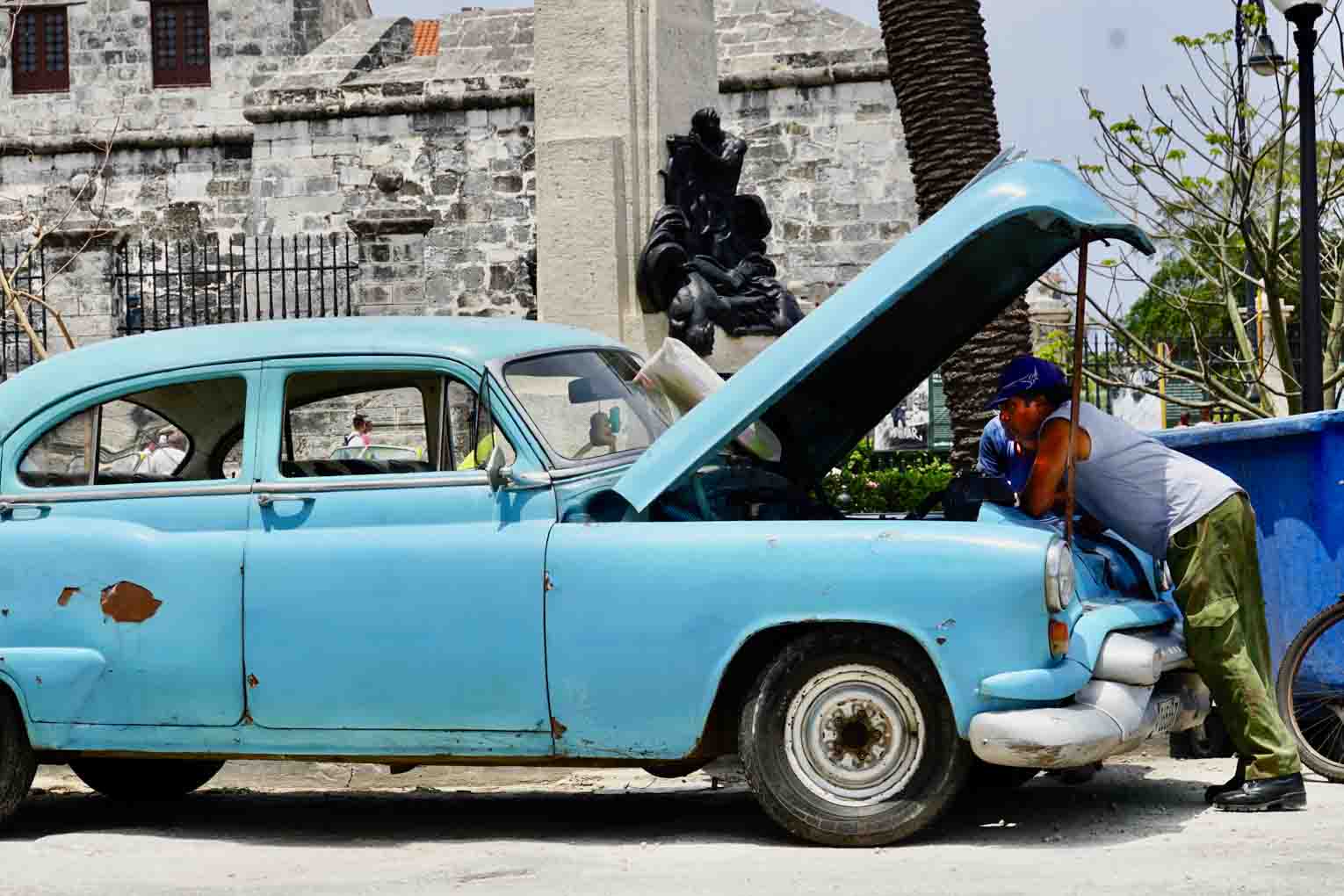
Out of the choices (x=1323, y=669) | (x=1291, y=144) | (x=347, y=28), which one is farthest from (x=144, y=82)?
(x=1323, y=669)

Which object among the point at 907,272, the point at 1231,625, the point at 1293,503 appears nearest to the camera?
the point at 907,272

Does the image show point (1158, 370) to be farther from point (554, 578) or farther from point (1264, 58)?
point (554, 578)

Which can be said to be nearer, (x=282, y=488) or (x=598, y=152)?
(x=282, y=488)

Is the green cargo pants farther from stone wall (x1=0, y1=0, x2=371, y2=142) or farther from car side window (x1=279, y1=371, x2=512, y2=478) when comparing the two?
stone wall (x1=0, y1=0, x2=371, y2=142)

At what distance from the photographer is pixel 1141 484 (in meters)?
6.85

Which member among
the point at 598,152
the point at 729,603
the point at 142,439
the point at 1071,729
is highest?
the point at 598,152

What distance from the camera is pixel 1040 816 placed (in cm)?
684

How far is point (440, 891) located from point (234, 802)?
264cm

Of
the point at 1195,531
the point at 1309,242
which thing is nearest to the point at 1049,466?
the point at 1195,531

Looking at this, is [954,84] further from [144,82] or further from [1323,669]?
[144,82]

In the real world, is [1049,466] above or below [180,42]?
below

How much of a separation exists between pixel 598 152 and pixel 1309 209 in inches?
164

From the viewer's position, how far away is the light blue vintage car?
618cm

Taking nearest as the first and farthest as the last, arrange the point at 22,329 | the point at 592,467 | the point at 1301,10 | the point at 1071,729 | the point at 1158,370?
the point at 1071,729
the point at 592,467
the point at 1301,10
the point at 1158,370
the point at 22,329
